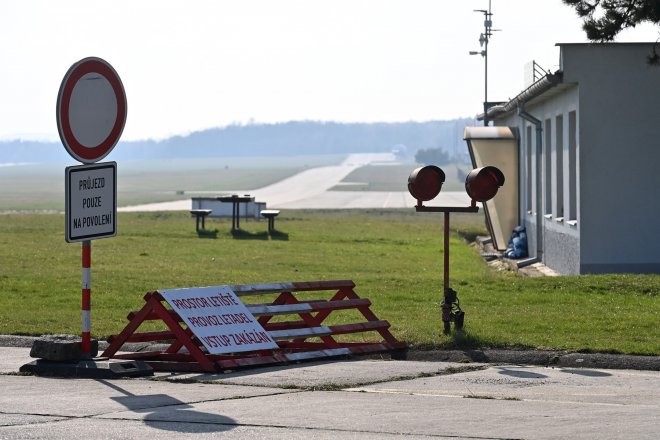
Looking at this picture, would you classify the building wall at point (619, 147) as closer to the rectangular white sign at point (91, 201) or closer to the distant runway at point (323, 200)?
the rectangular white sign at point (91, 201)

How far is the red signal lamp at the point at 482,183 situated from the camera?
492 inches

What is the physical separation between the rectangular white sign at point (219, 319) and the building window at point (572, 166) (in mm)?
15029

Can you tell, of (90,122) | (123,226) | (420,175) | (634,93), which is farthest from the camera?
(123,226)

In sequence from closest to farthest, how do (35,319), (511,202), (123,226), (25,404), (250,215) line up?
(25,404)
(35,319)
(511,202)
(123,226)
(250,215)

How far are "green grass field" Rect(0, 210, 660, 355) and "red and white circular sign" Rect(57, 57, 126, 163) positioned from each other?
288 cm

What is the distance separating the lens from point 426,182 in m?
A: 12.6

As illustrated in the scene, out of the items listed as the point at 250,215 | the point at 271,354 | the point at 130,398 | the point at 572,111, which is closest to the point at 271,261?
the point at 572,111

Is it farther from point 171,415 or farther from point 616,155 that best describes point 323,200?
point 171,415

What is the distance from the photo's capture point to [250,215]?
5275cm

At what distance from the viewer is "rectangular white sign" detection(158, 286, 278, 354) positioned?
10672 mm

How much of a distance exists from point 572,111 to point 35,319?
13.8 meters

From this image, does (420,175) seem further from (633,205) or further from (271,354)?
(633,205)

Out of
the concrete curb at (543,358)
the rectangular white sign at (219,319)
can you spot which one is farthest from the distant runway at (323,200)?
the rectangular white sign at (219,319)

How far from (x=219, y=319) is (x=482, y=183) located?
3.11m
